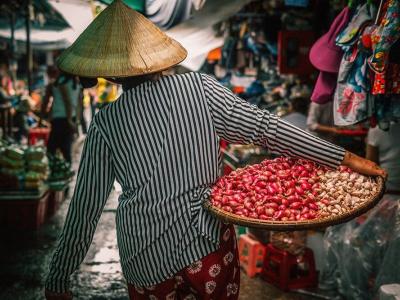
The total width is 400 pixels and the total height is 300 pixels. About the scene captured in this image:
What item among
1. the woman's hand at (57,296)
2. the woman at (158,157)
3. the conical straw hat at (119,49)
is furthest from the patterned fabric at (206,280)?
the conical straw hat at (119,49)

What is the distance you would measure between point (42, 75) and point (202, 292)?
2168 centimetres

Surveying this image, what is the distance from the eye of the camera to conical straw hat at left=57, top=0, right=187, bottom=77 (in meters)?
2.40

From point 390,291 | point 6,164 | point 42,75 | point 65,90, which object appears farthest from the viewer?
point 42,75

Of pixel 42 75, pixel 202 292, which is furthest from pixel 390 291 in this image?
pixel 42 75

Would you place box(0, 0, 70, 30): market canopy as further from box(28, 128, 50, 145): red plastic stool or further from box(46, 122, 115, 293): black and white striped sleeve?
box(46, 122, 115, 293): black and white striped sleeve

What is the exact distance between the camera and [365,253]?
4.46 metres

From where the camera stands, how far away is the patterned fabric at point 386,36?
10.5ft

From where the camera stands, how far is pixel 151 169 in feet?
7.75

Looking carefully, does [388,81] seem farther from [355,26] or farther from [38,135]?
[38,135]

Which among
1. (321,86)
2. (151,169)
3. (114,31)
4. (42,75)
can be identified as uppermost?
(114,31)

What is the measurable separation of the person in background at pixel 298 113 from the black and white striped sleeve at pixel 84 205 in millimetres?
4347

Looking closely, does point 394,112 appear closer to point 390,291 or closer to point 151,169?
point 390,291

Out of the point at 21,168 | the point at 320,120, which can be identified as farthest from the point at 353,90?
the point at 21,168

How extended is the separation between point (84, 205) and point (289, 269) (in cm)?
308
